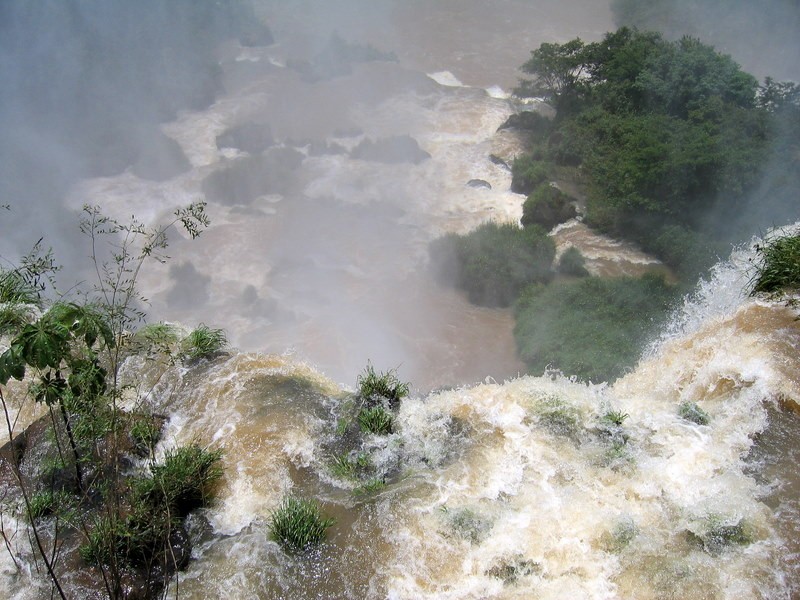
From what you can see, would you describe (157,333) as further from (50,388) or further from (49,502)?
(50,388)

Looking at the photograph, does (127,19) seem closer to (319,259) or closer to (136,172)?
(136,172)

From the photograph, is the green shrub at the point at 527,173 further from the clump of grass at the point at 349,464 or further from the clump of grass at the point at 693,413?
the clump of grass at the point at 349,464

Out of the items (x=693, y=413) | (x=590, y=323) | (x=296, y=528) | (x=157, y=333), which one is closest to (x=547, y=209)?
(x=590, y=323)

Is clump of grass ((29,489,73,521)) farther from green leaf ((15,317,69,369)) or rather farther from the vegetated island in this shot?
the vegetated island

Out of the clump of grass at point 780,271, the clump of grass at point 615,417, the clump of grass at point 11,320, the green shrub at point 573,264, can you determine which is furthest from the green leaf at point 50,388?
the green shrub at point 573,264

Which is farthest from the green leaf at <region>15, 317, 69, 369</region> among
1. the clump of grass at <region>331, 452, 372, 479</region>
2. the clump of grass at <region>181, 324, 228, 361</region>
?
the clump of grass at <region>181, 324, 228, 361</region>

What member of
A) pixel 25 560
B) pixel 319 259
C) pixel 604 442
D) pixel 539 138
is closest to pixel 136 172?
pixel 319 259
